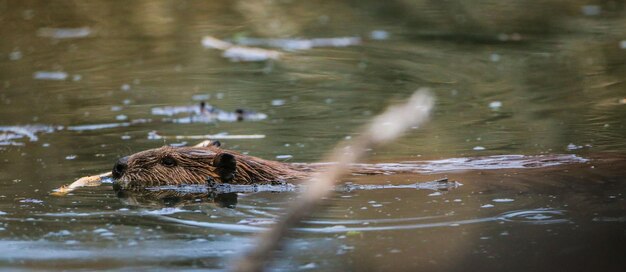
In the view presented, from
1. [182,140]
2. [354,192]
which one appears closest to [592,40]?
[182,140]

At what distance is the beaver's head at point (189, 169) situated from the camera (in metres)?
5.94

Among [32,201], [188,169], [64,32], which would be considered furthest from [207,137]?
[64,32]

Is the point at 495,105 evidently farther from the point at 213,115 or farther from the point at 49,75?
the point at 49,75

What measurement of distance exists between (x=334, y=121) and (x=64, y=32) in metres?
6.69

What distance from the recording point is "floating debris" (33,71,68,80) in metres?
10.4

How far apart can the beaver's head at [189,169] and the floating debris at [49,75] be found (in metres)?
4.66

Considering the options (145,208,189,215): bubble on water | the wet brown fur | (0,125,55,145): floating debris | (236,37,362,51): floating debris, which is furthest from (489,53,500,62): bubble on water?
(145,208,189,215): bubble on water

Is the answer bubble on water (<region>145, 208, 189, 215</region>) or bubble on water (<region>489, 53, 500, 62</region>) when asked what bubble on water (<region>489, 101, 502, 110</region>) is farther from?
bubble on water (<region>145, 208, 189, 215</region>)

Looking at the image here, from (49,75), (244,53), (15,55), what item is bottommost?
(49,75)

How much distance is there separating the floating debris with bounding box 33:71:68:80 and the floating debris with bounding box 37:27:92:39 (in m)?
2.52

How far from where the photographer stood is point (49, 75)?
1050 centimetres

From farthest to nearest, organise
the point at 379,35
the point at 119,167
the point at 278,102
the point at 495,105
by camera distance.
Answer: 1. the point at 379,35
2. the point at 278,102
3. the point at 495,105
4. the point at 119,167

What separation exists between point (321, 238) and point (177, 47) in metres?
7.84

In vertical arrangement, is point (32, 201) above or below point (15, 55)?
below
